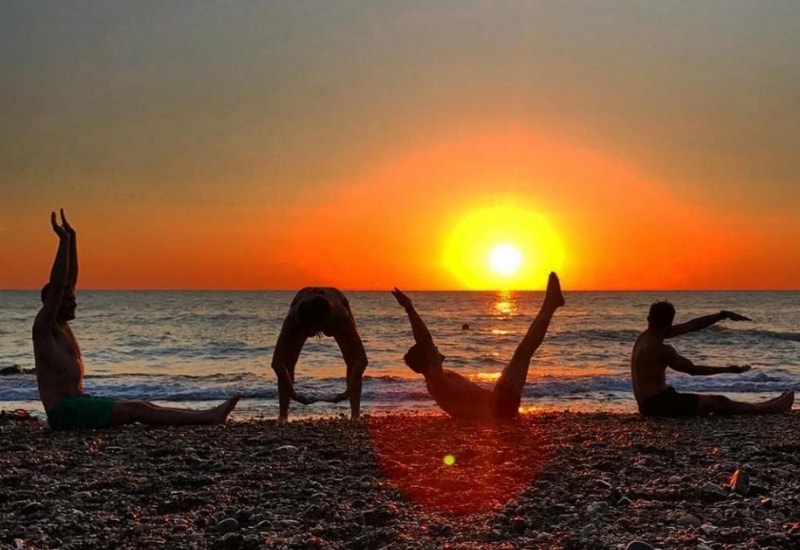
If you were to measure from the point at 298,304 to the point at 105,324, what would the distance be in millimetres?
44571

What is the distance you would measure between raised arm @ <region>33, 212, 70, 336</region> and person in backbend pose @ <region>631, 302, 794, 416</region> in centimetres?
719

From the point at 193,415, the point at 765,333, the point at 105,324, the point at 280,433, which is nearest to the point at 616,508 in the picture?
the point at 280,433

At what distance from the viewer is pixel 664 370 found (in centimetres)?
1017

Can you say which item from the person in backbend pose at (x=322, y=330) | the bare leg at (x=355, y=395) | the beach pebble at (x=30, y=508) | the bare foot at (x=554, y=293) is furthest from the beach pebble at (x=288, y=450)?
the bare foot at (x=554, y=293)

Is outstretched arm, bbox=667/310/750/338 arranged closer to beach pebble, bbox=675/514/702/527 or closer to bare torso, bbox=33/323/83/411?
beach pebble, bbox=675/514/702/527

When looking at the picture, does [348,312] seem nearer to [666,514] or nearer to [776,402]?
[666,514]

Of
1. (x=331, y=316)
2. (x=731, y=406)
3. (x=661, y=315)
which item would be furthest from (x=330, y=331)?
(x=731, y=406)

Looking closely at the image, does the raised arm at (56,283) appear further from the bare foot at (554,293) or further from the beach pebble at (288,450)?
the bare foot at (554,293)

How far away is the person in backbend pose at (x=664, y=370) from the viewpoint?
33.2ft

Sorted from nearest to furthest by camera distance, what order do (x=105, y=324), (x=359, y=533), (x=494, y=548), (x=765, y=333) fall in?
(x=494, y=548) → (x=359, y=533) → (x=765, y=333) → (x=105, y=324)

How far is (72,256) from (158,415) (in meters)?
2.13

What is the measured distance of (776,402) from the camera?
10.8m

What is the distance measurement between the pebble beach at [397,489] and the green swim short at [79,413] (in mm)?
194

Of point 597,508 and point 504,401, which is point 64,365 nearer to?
point 504,401
